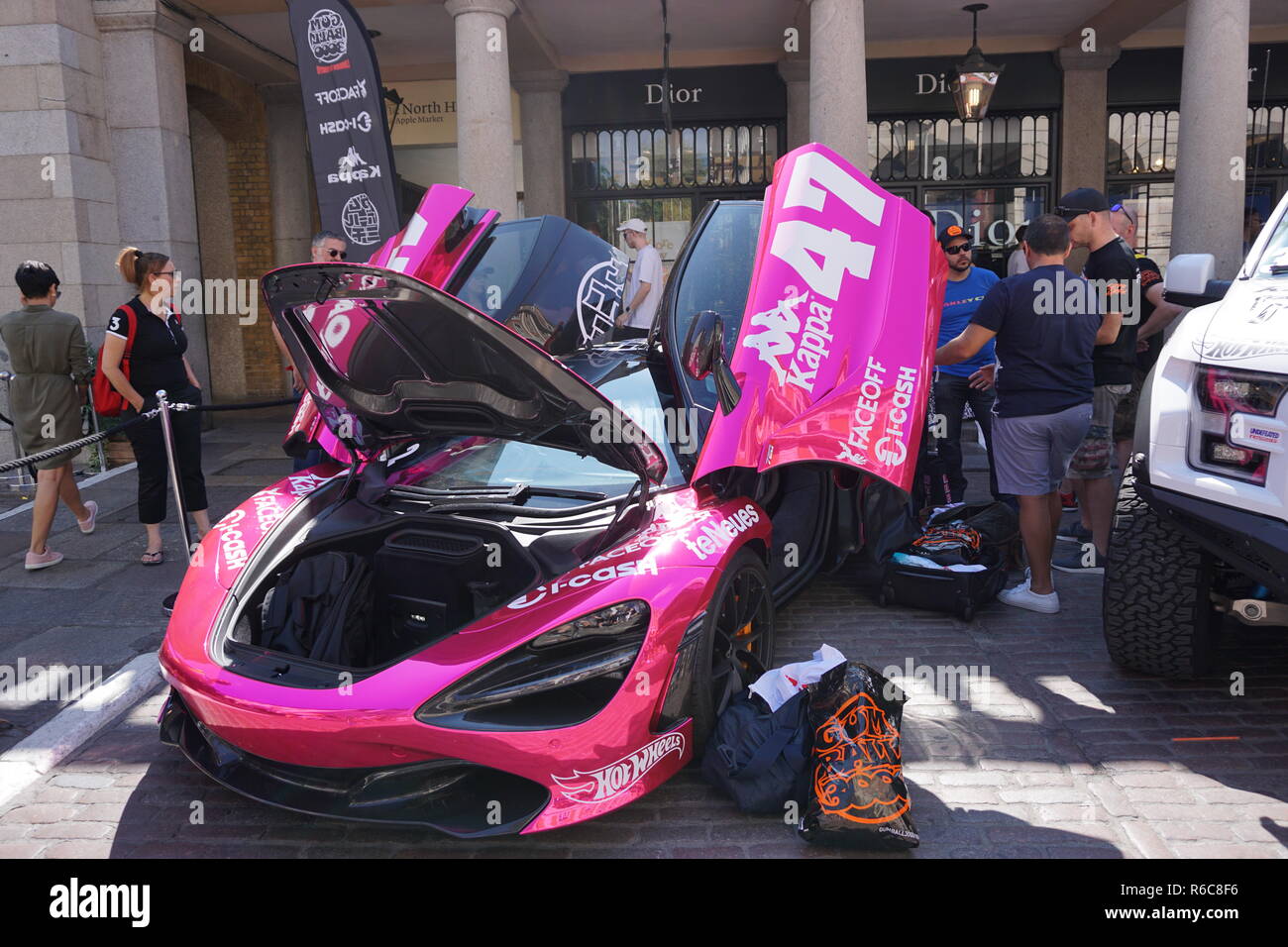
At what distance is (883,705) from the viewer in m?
2.96

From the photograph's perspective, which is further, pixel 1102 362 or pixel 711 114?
pixel 711 114

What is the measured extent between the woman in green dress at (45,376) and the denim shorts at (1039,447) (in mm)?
5112

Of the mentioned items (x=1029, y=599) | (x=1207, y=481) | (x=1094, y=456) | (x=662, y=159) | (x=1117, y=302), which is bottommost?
(x=1029, y=599)

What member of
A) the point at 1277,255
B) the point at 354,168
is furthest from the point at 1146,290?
the point at 354,168

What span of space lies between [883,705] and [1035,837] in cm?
54

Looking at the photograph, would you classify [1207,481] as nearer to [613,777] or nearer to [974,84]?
[613,777]

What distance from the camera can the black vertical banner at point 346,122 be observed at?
8.29 m

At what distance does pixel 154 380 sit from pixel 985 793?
486 centimetres

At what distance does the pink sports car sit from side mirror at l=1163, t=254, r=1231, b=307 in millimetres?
995

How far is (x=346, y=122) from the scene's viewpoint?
8.44m

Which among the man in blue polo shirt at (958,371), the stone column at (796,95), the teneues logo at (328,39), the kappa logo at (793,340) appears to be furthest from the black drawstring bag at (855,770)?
the stone column at (796,95)

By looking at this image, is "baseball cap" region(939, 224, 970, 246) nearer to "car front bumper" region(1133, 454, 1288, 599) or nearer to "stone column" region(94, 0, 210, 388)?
"car front bumper" region(1133, 454, 1288, 599)

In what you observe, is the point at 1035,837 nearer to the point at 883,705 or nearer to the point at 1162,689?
the point at 883,705
